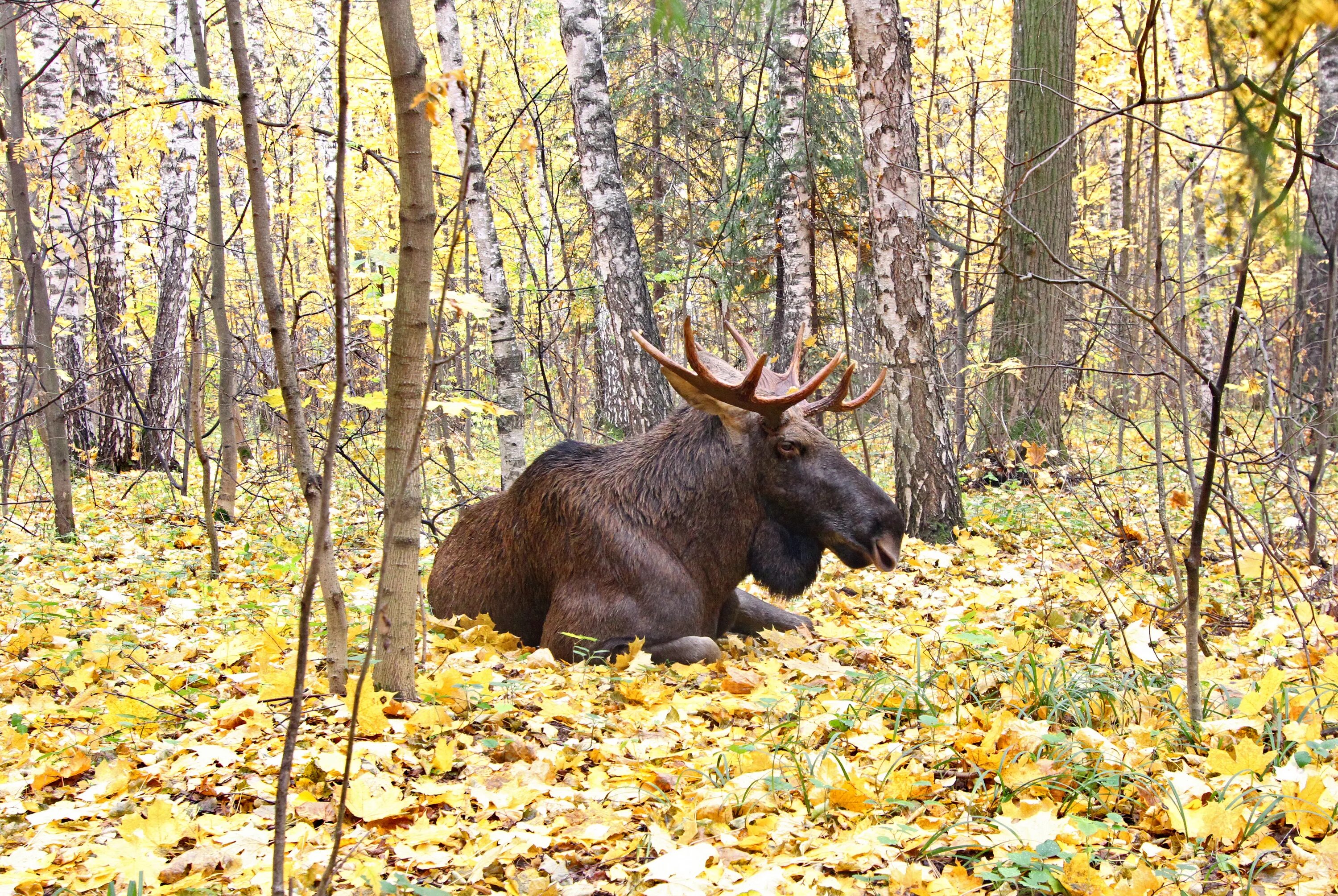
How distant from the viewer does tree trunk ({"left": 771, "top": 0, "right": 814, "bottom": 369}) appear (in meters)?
12.9

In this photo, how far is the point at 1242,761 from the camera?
2721 millimetres

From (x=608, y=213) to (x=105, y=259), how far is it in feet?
29.0

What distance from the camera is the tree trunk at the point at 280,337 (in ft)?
10.6

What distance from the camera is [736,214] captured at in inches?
615

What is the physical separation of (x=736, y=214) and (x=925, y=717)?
43.2 feet

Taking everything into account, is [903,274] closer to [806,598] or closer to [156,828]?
[806,598]

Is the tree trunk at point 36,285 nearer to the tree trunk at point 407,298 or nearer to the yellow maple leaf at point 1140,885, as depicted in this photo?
the tree trunk at point 407,298

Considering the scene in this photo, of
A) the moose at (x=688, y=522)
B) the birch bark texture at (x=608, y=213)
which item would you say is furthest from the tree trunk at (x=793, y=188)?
the moose at (x=688, y=522)

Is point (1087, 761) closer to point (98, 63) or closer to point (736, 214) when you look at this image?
point (736, 214)

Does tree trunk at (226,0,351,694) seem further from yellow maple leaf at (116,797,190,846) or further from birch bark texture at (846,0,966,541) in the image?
birch bark texture at (846,0,966,541)

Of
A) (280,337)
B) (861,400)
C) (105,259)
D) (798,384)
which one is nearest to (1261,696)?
(861,400)

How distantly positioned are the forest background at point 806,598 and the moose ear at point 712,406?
1047mm

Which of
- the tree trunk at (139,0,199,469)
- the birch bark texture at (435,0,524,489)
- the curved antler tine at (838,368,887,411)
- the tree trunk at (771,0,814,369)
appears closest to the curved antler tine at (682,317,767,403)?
the curved antler tine at (838,368,887,411)

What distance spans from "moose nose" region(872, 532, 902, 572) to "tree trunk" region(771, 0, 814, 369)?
26.2 feet
